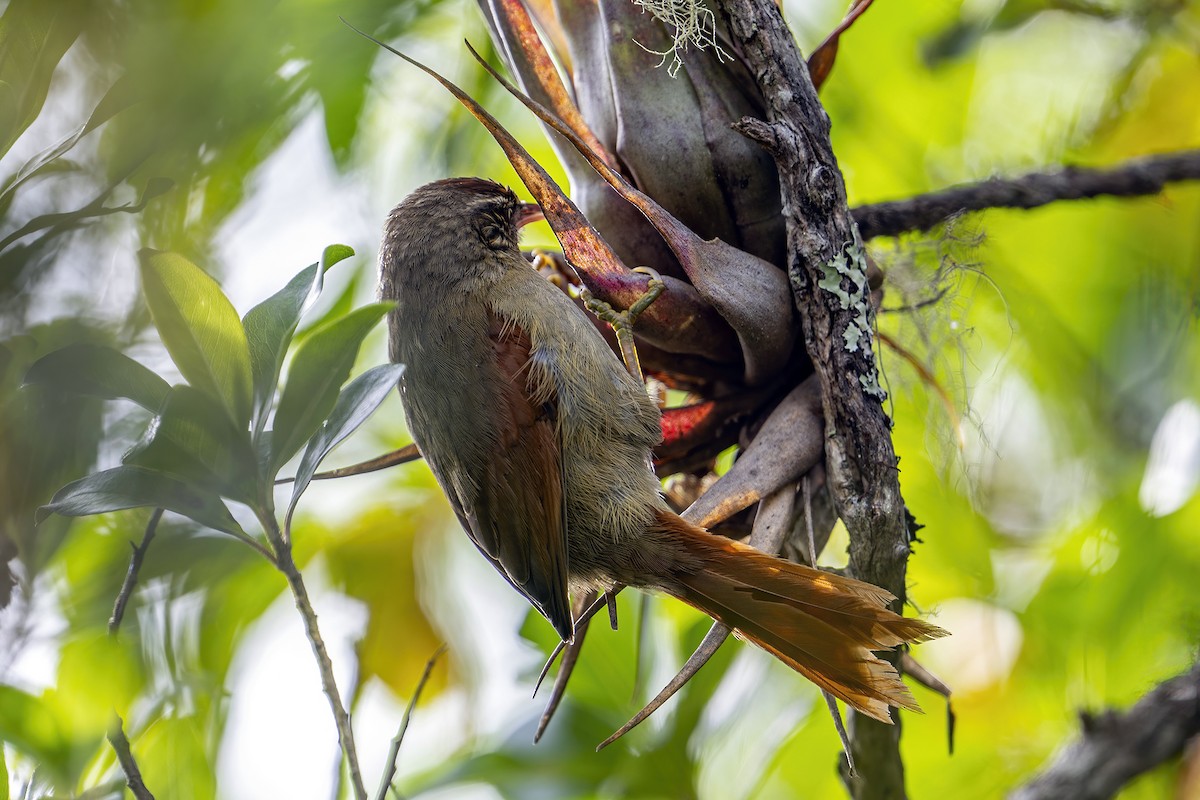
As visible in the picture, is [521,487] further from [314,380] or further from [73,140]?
[73,140]

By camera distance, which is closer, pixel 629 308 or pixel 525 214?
pixel 629 308

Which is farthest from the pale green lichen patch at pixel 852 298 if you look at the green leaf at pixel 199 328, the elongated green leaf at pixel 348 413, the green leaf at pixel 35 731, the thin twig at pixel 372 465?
the green leaf at pixel 35 731

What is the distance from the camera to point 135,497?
1386mm

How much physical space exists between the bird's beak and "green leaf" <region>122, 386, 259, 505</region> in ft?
3.65

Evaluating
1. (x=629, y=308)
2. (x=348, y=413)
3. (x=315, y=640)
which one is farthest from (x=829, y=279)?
(x=315, y=640)

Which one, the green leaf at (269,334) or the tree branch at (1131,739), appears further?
the tree branch at (1131,739)

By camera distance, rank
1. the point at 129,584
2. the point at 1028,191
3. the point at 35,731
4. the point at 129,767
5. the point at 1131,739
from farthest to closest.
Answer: the point at 1028,191 → the point at 1131,739 → the point at 35,731 → the point at 129,584 → the point at 129,767

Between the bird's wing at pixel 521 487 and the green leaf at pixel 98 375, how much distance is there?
0.75 meters

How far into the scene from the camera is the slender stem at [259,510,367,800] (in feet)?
4.52

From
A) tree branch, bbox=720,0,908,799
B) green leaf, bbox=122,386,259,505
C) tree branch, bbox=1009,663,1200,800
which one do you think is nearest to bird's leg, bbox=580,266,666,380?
tree branch, bbox=720,0,908,799

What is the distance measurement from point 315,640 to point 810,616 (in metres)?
0.80

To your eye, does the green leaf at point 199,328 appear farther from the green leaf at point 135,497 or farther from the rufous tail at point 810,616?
the rufous tail at point 810,616

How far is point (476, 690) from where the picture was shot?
295cm

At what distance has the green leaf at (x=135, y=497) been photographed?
1349 millimetres
